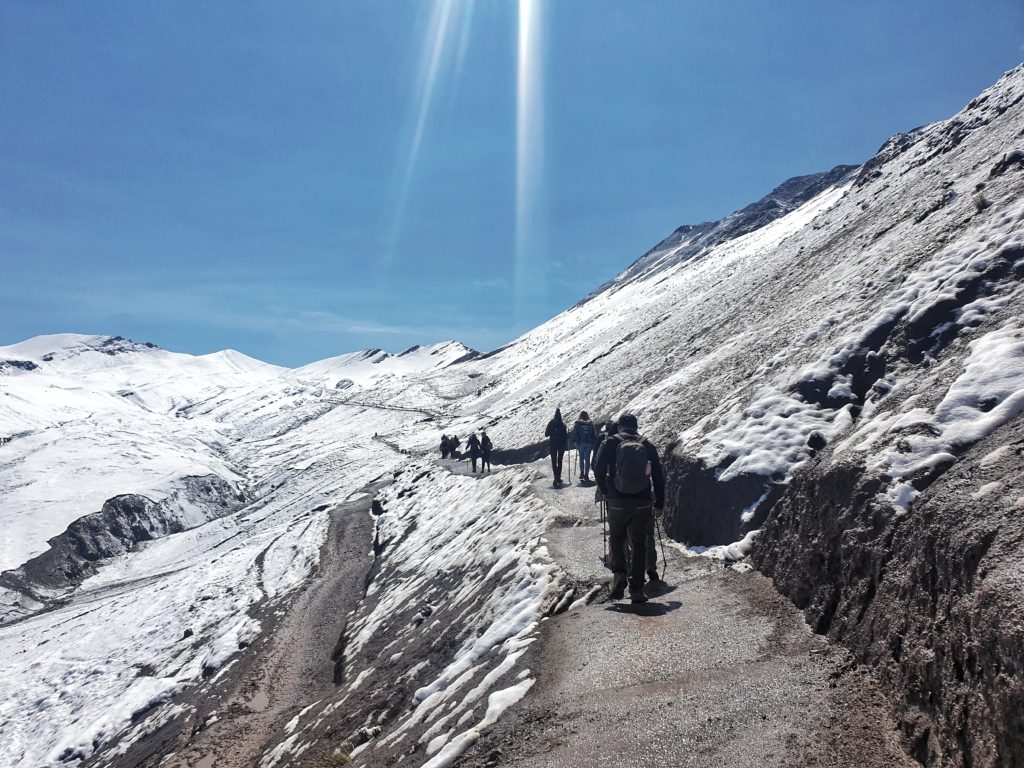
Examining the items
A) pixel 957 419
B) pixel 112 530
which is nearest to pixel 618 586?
pixel 957 419

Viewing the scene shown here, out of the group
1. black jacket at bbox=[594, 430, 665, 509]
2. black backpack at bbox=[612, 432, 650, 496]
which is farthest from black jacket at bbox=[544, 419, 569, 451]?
black backpack at bbox=[612, 432, 650, 496]

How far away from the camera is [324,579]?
26.0 meters

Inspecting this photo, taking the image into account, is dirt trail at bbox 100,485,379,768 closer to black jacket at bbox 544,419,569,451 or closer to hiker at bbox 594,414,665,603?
hiker at bbox 594,414,665,603

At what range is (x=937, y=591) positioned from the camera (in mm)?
5160

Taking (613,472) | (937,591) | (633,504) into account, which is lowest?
(937,591)

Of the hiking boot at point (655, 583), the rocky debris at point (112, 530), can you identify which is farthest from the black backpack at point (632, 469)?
the rocky debris at point (112, 530)

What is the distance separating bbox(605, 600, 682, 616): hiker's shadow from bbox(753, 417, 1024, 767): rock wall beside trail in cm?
156

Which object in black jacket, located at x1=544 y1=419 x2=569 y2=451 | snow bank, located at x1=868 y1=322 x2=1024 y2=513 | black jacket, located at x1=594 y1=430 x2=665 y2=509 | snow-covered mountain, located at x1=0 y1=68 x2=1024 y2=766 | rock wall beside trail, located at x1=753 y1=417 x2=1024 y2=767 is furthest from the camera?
black jacket, located at x1=544 y1=419 x2=569 y2=451

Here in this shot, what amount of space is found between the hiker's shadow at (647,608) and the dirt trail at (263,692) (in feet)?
27.3

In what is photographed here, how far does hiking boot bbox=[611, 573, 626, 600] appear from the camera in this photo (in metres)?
9.37

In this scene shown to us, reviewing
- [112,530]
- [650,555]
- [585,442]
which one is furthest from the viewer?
[112,530]

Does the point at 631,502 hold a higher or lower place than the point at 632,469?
lower

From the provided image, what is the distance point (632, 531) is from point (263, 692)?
39.0 feet

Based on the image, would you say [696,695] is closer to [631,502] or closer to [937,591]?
[937,591]
